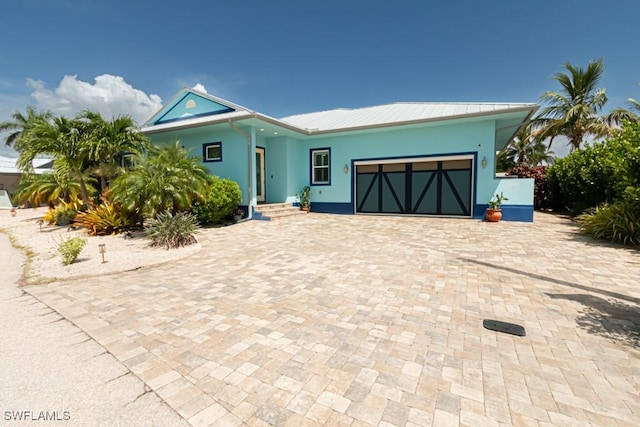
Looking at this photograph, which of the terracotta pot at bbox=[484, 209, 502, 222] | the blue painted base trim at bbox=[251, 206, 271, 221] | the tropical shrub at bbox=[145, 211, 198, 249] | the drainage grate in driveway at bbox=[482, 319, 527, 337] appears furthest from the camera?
the blue painted base trim at bbox=[251, 206, 271, 221]

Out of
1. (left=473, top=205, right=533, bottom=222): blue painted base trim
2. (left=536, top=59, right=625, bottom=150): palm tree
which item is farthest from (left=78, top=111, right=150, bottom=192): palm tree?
(left=536, top=59, right=625, bottom=150): palm tree

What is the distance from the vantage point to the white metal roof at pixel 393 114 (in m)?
10.1

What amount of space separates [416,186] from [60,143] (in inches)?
525

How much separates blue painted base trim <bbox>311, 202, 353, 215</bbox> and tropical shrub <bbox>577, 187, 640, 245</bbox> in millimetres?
8218

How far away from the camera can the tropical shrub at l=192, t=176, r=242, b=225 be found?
9570mm

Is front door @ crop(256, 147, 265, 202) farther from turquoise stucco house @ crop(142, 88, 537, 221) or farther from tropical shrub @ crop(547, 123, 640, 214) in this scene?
tropical shrub @ crop(547, 123, 640, 214)

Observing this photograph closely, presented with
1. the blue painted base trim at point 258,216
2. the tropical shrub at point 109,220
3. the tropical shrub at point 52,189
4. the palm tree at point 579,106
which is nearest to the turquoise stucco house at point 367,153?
the blue painted base trim at point 258,216

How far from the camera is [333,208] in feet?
44.5

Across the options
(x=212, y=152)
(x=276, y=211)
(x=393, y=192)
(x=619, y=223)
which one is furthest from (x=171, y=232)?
(x=619, y=223)

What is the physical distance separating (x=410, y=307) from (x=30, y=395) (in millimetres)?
3510

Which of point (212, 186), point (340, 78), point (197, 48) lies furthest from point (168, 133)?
point (340, 78)

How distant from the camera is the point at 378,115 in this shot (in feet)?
45.1

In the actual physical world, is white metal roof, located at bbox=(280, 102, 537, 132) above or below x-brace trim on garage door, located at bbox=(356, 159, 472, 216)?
above

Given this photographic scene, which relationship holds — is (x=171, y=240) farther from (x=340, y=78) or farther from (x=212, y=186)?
(x=340, y=78)
